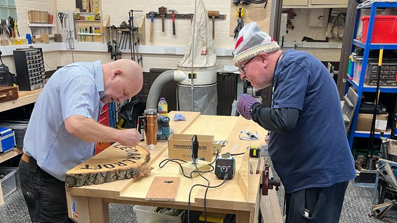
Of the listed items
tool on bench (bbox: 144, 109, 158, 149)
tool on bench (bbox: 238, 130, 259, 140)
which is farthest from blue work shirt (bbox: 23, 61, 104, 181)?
tool on bench (bbox: 238, 130, 259, 140)

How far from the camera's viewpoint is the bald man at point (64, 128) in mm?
1270

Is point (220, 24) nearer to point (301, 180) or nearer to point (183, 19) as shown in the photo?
point (183, 19)

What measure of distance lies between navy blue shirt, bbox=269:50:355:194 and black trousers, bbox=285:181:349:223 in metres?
0.04

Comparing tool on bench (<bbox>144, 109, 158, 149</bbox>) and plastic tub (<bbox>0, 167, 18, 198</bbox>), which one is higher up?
tool on bench (<bbox>144, 109, 158, 149</bbox>)

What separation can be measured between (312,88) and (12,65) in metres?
3.61

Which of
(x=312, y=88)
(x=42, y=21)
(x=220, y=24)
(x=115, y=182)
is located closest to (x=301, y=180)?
(x=312, y=88)

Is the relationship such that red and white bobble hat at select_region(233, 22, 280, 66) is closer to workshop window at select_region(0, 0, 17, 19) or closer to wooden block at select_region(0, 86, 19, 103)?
wooden block at select_region(0, 86, 19, 103)

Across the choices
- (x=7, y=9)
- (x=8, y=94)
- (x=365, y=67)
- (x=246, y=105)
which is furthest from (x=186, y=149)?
(x=7, y=9)

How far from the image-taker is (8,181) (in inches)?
111

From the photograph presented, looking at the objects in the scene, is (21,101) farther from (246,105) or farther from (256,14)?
(256,14)

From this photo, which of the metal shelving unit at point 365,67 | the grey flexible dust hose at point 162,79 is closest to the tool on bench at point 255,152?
the metal shelving unit at point 365,67

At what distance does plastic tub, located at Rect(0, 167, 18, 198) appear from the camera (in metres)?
2.76

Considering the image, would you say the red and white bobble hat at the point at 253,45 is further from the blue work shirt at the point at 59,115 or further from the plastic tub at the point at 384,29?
the plastic tub at the point at 384,29

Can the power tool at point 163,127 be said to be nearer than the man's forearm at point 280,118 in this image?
No
